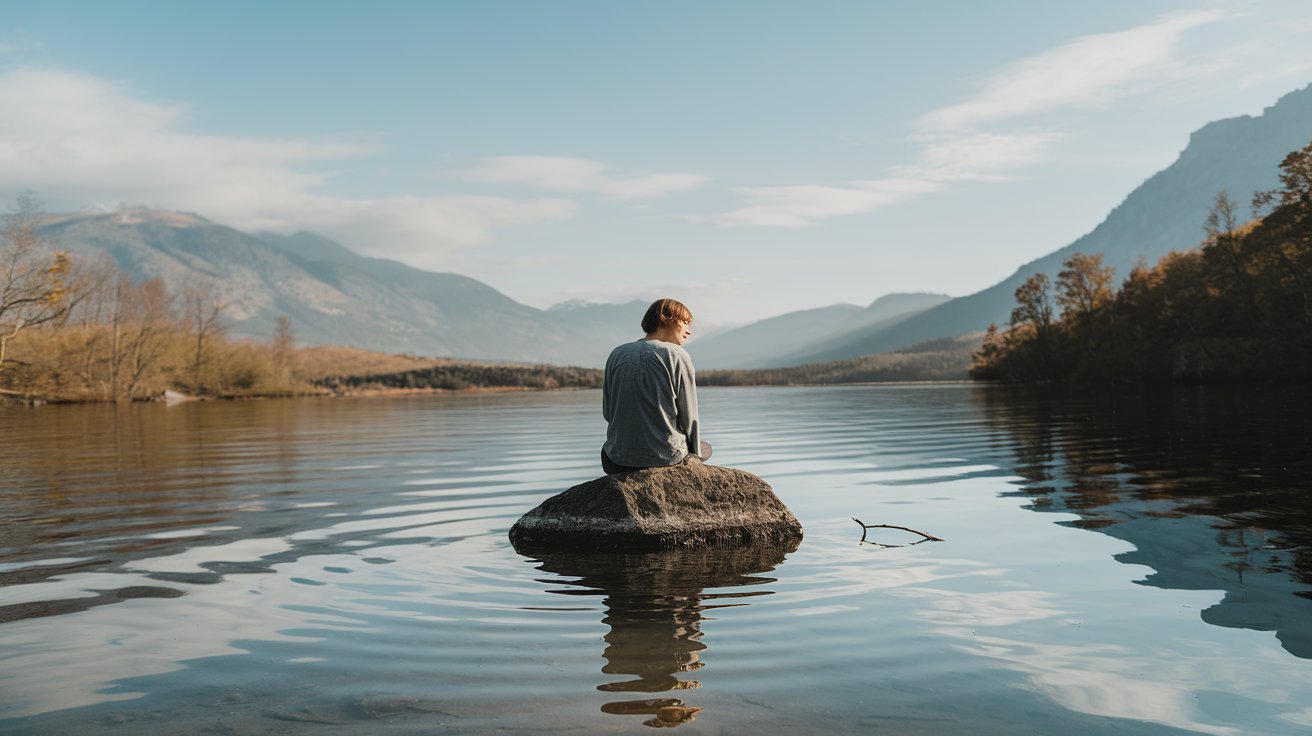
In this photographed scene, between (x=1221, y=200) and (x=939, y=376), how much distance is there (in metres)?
119

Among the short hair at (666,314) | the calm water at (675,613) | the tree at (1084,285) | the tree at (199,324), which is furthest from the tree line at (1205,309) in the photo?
the tree at (199,324)

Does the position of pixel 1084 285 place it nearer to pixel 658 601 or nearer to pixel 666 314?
pixel 666 314

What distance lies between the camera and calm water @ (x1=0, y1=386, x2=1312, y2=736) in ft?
17.4

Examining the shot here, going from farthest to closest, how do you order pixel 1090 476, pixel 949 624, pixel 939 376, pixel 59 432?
pixel 939 376
pixel 59 432
pixel 1090 476
pixel 949 624

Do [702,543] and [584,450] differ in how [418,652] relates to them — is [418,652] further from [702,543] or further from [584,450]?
[584,450]

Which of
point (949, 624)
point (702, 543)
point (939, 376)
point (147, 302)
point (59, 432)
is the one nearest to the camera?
point (949, 624)

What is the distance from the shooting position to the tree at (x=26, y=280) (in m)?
55.2

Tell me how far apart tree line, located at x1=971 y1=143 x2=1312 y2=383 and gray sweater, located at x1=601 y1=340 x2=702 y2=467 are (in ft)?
211

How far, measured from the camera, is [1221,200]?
220ft

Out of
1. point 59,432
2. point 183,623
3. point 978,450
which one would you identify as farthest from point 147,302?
point 183,623

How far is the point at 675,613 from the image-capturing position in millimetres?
7637

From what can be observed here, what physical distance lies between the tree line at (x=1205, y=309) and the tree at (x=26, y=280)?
257ft

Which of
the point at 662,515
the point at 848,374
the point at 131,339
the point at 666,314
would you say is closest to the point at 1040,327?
the point at 848,374

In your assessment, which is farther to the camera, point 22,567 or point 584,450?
point 584,450
